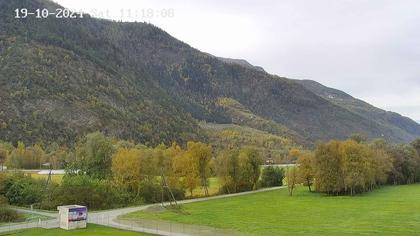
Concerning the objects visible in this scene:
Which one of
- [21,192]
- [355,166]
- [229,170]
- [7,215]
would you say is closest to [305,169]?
[355,166]

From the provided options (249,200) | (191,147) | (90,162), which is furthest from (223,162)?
(90,162)

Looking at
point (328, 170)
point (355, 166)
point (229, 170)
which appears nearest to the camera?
point (328, 170)

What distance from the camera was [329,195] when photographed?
115 metres

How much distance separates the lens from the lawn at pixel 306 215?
64688mm

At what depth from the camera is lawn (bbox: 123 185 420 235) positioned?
64688 millimetres

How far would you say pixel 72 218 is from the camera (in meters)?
65.9

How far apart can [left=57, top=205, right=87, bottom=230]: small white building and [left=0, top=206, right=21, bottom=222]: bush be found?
907 cm

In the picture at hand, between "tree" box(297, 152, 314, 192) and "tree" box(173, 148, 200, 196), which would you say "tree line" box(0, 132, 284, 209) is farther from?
"tree" box(297, 152, 314, 192)

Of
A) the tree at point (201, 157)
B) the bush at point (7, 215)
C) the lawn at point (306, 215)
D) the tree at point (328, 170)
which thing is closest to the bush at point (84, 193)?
the lawn at point (306, 215)

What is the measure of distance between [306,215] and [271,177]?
6312 centimetres

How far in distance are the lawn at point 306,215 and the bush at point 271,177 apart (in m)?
29.6

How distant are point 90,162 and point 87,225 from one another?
39.1 meters

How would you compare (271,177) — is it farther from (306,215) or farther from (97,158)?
(306,215)

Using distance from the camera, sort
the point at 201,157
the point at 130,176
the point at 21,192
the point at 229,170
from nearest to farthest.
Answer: the point at 21,192, the point at 130,176, the point at 201,157, the point at 229,170
